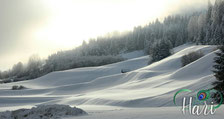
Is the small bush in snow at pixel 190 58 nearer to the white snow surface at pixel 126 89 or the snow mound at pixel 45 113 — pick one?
the white snow surface at pixel 126 89

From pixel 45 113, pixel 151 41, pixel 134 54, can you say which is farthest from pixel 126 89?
pixel 134 54

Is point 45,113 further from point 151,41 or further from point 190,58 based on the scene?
point 151,41

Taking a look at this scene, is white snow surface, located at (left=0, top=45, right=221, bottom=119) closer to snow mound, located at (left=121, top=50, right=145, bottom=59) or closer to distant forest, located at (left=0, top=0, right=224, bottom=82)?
distant forest, located at (left=0, top=0, right=224, bottom=82)

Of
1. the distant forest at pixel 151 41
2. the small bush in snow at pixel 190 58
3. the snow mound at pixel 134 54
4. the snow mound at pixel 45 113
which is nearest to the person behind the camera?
the snow mound at pixel 45 113

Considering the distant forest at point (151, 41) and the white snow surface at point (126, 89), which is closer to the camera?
the white snow surface at point (126, 89)

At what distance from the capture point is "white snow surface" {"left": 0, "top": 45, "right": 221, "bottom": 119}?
1474cm

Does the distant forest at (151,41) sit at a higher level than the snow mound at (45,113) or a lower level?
higher

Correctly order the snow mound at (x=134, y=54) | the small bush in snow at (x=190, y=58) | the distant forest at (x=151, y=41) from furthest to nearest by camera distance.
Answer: the snow mound at (x=134, y=54), the distant forest at (x=151, y=41), the small bush in snow at (x=190, y=58)

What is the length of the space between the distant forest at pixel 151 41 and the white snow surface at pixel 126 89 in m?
20.8

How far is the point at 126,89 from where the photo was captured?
129 ft

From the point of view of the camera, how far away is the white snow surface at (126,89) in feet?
48.4

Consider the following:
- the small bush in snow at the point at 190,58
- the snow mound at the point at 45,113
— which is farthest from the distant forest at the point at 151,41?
the snow mound at the point at 45,113

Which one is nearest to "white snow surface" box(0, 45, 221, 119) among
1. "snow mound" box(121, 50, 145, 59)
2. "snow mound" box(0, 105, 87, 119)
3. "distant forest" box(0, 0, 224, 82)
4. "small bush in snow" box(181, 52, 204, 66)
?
"snow mound" box(0, 105, 87, 119)

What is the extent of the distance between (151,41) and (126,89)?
4336 inches
